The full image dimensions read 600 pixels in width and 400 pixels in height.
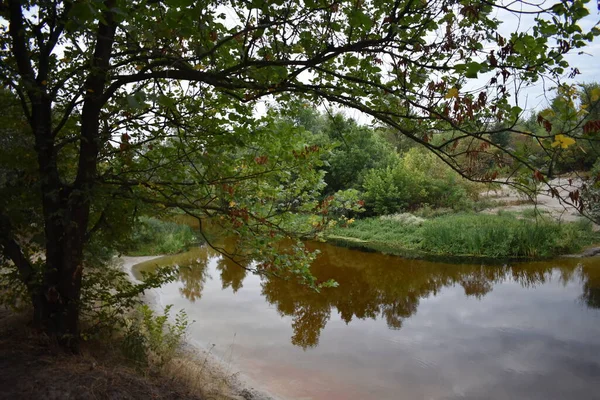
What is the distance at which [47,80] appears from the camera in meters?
3.45

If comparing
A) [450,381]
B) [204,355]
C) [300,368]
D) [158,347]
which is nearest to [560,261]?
[450,381]

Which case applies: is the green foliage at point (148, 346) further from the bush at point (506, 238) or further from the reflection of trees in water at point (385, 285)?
the bush at point (506, 238)

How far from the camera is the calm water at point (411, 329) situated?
604cm

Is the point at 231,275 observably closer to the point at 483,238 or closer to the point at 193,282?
the point at 193,282

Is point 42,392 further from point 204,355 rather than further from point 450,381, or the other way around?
point 450,381

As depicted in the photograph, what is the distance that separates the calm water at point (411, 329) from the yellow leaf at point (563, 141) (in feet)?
11.5

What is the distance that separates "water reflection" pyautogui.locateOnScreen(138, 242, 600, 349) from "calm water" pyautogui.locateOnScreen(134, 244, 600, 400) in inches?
1.2

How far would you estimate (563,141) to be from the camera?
6.64ft

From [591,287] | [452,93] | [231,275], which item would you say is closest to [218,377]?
[452,93]

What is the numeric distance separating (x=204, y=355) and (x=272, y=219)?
3.15m

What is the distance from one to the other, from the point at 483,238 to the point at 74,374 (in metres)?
13.4

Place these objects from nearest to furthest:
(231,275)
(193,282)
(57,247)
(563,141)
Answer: (563,141), (57,247), (193,282), (231,275)

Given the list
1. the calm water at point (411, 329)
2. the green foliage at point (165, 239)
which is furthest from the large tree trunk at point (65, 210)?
the green foliage at point (165, 239)

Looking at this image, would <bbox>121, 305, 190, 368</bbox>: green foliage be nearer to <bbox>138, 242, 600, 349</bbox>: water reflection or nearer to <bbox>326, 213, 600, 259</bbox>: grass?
<bbox>138, 242, 600, 349</bbox>: water reflection
